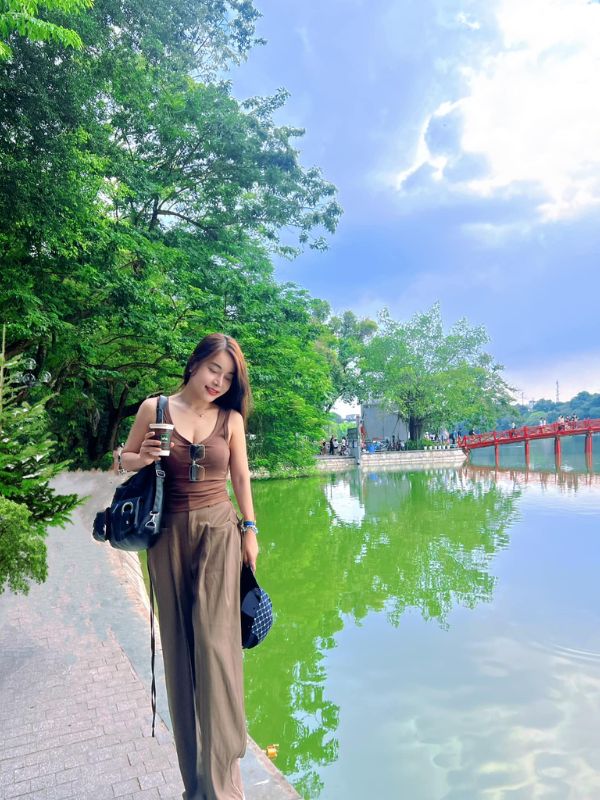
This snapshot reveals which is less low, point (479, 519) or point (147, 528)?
point (147, 528)

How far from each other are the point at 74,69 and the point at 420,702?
8257 millimetres

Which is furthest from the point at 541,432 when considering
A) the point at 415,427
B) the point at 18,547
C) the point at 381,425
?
the point at 18,547

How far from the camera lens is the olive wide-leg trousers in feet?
5.47

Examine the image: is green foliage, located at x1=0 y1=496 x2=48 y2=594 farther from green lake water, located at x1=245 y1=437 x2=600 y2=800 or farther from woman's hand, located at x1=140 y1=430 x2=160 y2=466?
green lake water, located at x1=245 y1=437 x2=600 y2=800

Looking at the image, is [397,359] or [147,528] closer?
[147,528]

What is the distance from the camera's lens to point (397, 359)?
101ft

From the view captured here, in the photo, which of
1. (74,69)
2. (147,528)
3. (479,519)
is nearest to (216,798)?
(147,528)

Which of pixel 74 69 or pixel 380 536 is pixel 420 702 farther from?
pixel 74 69

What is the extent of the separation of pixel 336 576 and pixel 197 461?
6.19 metres

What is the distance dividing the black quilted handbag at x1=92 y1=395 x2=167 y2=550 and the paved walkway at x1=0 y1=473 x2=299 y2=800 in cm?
100

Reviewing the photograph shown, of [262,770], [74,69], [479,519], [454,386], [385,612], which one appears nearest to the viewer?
[262,770]

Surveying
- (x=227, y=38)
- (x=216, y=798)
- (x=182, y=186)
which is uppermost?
(x=227, y=38)

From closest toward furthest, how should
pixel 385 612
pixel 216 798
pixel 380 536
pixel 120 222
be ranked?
pixel 216 798
pixel 385 612
pixel 120 222
pixel 380 536

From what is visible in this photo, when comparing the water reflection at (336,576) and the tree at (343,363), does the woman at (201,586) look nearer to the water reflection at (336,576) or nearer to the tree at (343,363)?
the water reflection at (336,576)
